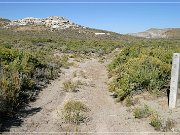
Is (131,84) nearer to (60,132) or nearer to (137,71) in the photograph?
(137,71)

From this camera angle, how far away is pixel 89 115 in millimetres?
10109

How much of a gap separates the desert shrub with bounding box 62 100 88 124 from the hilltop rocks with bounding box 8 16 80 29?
252 ft

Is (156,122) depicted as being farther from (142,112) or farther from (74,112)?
(74,112)

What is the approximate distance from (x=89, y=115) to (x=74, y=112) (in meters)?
0.50

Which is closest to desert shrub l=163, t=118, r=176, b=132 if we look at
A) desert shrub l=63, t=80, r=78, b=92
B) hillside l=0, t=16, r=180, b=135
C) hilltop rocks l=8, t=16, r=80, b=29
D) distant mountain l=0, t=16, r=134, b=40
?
hillside l=0, t=16, r=180, b=135

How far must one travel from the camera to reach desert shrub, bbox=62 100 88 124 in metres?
9.29

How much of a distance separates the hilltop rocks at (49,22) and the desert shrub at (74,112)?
252 ft

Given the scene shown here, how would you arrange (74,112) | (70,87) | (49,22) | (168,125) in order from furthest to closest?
1. (49,22)
2. (70,87)
3. (74,112)
4. (168,125)

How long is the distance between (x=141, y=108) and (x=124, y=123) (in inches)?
46.1

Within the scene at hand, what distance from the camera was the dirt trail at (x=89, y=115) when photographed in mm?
8703

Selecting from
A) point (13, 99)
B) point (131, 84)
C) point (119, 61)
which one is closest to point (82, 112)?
point (13, 99)

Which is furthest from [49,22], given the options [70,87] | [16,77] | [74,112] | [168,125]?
[168,125]

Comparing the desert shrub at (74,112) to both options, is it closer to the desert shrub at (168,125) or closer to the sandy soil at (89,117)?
the sandy soil at (89,117)

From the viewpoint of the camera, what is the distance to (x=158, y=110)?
10.2m
